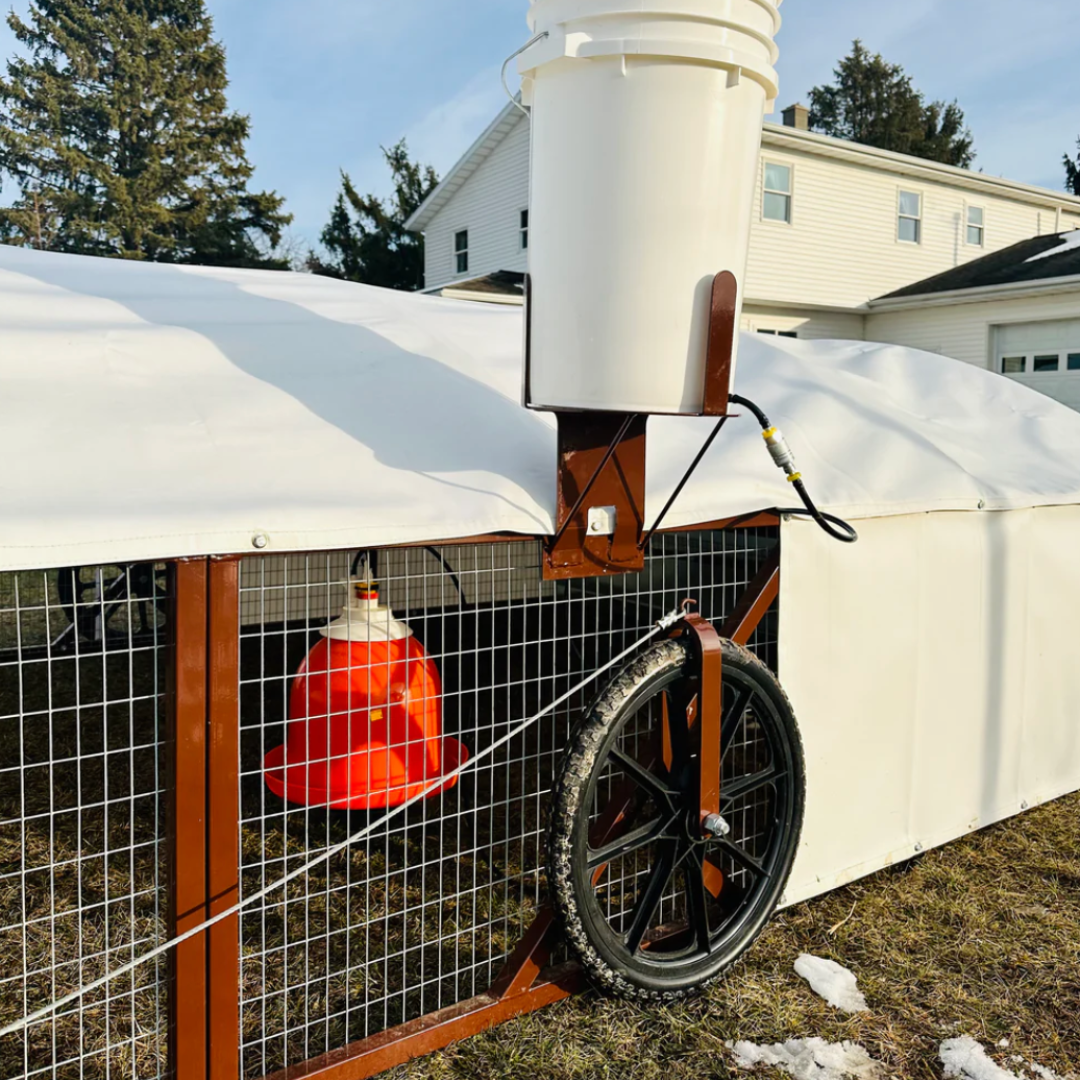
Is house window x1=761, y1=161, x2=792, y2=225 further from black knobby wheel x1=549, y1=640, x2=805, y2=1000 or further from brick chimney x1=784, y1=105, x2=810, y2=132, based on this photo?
black knobby wheel x1=549, y1=640, x2=805, y2=1000

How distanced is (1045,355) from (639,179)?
1561 cm

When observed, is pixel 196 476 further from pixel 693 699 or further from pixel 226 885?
pixel 693 699

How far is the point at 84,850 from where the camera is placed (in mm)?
4184

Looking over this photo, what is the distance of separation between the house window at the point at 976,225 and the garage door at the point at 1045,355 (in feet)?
14.7

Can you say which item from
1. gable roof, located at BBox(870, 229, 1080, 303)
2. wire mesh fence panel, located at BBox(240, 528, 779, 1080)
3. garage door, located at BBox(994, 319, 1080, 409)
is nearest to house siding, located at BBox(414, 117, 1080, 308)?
gable roof, located at BBox(870, 229, 1080, 303)

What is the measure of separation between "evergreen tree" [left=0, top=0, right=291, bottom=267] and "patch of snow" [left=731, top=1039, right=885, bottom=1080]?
27.7m

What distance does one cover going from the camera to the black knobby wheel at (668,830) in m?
2.57

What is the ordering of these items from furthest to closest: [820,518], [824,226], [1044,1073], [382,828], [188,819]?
[824,226] < [382,828] < [820,518] < [1044,1073] < [188,819]

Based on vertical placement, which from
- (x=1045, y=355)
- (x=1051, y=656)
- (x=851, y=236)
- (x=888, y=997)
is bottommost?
(x=888, y=997)

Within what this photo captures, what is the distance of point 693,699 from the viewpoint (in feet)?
9.34

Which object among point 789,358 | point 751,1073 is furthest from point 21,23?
point 751,1073

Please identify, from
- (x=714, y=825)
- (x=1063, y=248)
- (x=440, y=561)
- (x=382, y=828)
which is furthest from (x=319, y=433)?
(x=1063, y=248)

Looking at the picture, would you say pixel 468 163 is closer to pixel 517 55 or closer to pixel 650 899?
pixel 517 55

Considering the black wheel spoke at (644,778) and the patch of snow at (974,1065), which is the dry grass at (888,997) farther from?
the black wheel spoke at (644,778)
